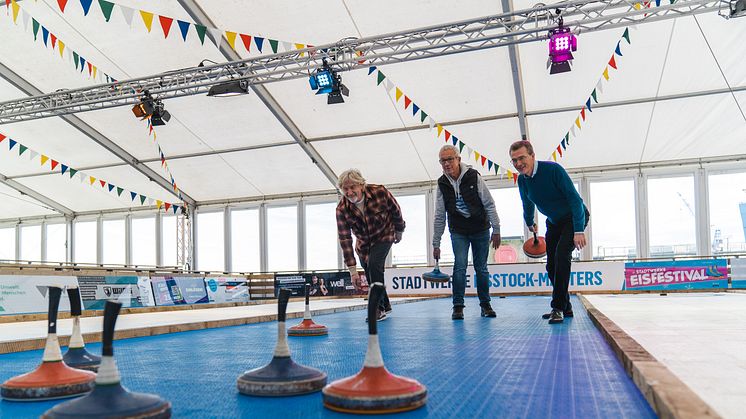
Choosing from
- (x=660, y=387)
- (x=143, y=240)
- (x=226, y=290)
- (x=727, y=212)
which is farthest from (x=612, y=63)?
(x=143, y=240)

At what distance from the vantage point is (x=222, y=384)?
86.9 inches

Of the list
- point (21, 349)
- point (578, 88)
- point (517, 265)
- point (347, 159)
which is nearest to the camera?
point (21, 349)

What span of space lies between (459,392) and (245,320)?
13.1ft

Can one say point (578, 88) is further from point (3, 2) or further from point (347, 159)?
point (3, 2)

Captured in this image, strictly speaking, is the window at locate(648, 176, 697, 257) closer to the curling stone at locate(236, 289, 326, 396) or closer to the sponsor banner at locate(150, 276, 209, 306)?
the sponsor banner at locate(150, 276, 209, 306)

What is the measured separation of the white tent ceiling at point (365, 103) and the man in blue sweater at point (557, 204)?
575cm

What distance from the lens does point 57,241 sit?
69.9 feet

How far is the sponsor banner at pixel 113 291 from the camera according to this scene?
30.2 ft

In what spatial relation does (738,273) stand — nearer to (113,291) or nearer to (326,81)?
(326,81)

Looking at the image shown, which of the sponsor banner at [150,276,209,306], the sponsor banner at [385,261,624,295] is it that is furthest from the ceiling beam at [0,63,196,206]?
the sponsor banner at [385,261,624,295]

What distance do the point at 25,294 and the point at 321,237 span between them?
35.6 ft

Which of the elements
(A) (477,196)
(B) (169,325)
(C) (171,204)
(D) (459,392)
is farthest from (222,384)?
(C) (171,204)

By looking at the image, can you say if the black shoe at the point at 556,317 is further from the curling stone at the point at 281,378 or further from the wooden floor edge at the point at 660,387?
the curling stone at the point at 281,378

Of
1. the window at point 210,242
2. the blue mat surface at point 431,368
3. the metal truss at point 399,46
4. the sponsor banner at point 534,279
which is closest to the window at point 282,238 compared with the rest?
the window at point 210,242
